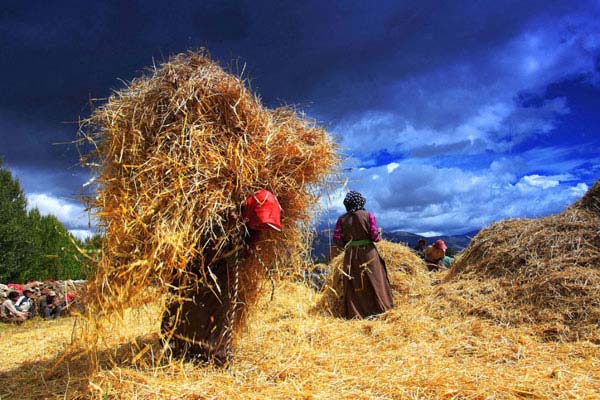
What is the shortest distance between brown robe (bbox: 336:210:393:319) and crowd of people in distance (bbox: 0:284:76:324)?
726cm

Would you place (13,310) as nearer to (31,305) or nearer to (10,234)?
(31,305)

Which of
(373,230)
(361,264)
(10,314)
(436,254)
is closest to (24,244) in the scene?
(10,314)

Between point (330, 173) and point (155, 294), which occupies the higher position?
point (330, 173)

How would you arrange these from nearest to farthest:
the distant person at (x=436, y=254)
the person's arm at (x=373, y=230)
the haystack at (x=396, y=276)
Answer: the person's arm at (x=373, y=230), the haystack at (x=396, y=276), the distant person at (x=436, y=254)

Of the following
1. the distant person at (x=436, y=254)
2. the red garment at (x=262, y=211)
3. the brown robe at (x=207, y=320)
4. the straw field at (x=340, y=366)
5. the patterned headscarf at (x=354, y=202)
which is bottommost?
the straw field at (x=340, y=366)

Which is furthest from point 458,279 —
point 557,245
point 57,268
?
point 57,268

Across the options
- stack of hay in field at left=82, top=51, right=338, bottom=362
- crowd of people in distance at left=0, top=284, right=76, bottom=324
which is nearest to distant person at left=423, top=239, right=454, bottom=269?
stack of hay in field at left=82, top=51, right=338, bottom=362

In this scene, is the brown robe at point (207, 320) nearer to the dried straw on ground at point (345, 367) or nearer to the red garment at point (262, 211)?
the dried straw on ground at point (345, 367)

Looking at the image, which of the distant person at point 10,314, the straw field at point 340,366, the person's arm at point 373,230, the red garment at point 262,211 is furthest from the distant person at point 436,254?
the distant person at point 10,314

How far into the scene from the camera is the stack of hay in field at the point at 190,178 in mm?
2975

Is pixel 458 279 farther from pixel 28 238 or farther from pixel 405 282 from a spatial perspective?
pixel 28 238

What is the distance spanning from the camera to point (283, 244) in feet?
12.3

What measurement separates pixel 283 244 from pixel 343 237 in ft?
9.37

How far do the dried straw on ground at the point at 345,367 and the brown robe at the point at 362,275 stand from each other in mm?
700
